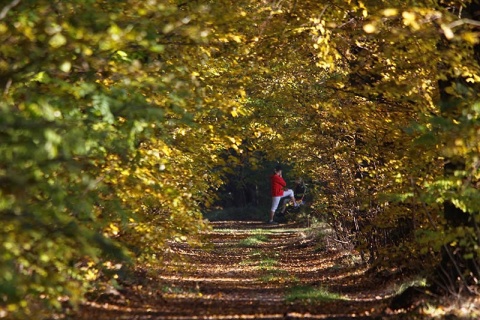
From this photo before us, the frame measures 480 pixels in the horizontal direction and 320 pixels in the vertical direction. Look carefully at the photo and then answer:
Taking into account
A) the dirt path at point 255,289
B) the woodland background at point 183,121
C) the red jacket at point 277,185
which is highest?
the woodland background at point 183,121

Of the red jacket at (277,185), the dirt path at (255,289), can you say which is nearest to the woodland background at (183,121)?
the dirt path at (255,289)

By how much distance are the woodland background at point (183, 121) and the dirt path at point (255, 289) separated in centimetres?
75

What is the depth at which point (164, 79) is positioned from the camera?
933cm

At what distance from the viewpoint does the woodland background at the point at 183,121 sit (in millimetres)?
7141

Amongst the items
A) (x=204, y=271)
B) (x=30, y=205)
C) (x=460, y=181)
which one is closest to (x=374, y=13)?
(x=460, y=181)

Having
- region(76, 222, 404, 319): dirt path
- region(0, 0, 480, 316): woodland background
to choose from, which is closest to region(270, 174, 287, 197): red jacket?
region(76, 222, 404, 319): dirt path

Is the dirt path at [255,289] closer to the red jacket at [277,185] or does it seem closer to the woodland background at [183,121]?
the woodland background at [183,121]

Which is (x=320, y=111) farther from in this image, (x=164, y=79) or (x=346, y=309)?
(x=164, y=79)

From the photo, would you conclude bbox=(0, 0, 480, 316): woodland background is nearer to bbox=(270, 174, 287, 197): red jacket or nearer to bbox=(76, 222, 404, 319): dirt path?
bbox=(76, 222, 404, 319): dirt path

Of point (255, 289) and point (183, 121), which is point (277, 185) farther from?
point (183, 121)

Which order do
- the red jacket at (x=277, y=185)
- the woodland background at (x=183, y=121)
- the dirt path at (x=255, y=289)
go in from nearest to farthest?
the woodland background at (x=183, y=121)
the dirt path at (x=255, y=289)
the red jacket at (x=277, y=185)

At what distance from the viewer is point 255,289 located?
15.9 metres

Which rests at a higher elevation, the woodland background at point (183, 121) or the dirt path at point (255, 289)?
the woodland background at point (183, 121)

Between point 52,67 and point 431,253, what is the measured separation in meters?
7.25
